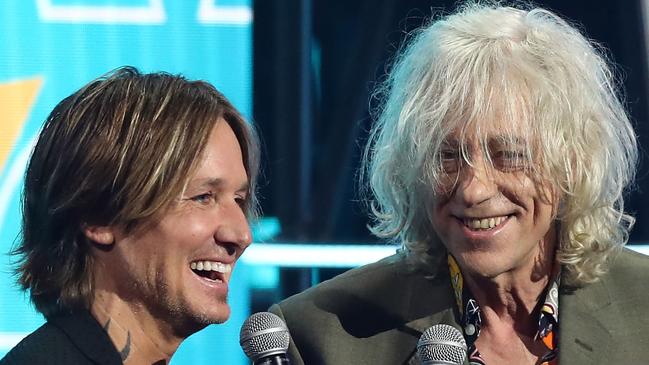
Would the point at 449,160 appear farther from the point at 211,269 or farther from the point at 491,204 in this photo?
the point at 211,269

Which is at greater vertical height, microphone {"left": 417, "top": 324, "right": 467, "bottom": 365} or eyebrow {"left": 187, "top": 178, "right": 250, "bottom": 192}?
eyebrow {"left": 187, "top": 178, "right": 250, "bottom": 192}

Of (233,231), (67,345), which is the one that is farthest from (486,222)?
(67,345)

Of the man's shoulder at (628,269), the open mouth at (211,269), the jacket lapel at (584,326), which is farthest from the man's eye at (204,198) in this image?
the man's shoulder at (628,269)

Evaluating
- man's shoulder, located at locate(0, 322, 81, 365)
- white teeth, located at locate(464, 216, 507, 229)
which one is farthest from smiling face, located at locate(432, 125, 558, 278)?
man's shoulder, located at locate(0, 322, 81, 365)

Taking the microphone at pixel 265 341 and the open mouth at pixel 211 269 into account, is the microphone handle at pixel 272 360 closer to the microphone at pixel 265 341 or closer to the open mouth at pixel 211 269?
the microphone at pixel 265 341

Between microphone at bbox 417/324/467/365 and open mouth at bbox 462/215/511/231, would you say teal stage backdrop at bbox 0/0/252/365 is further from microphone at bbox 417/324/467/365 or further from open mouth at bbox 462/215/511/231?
microphone at bbox 417/324/467/365

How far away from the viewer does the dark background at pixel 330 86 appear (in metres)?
4.41

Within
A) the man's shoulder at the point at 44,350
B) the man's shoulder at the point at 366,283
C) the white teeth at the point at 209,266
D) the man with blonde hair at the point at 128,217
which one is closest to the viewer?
the man's shoulder at the point at 44,350

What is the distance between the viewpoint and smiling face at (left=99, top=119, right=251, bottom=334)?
2.55 metres

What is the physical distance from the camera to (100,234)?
254 centimetres

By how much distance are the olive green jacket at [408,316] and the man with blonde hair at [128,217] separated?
0.53 m

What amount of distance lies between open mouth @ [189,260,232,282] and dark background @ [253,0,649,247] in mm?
1712

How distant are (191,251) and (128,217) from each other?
0.15m

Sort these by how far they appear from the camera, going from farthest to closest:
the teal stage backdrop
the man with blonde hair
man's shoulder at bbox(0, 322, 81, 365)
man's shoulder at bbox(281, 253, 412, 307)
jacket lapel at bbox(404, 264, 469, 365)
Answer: the teal stage backdrop → man's shoulder at bbox(281, 253, 412, 307) → jacket lapel at bbox(404, 264, 469, 365) → the man with blonde hair → man's shoulder at bbox(0, 322, 81, 365)
